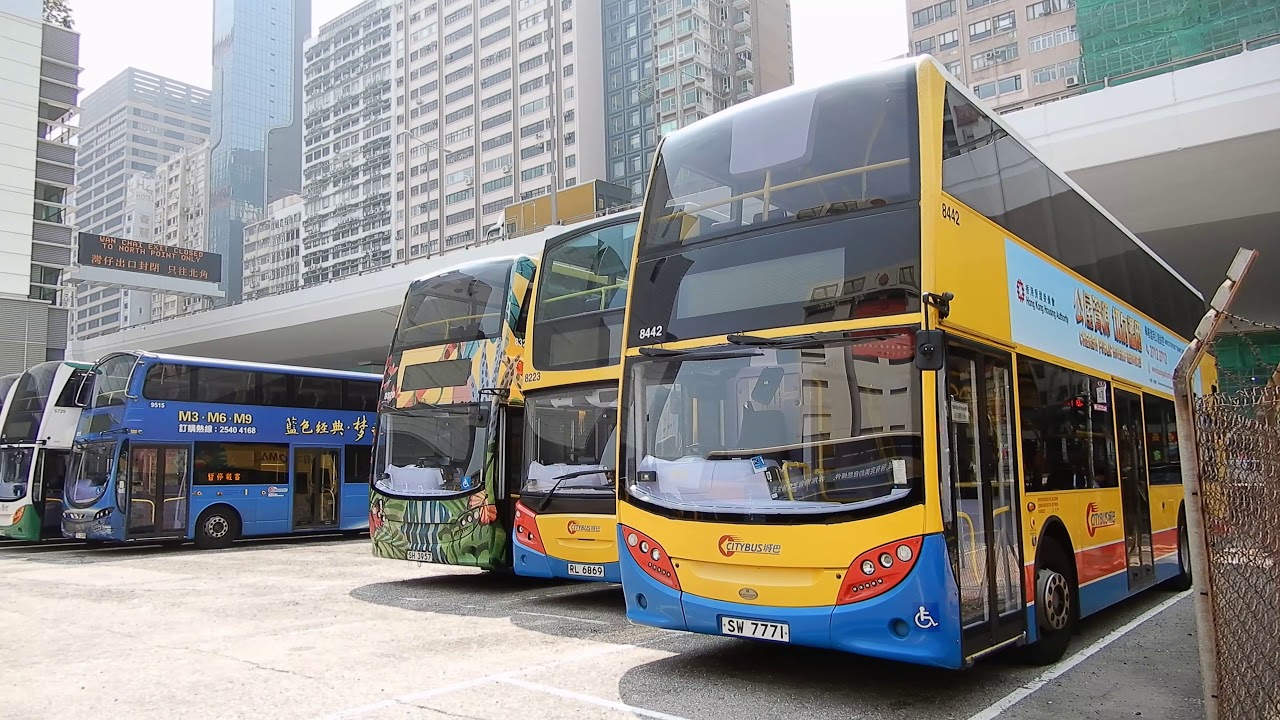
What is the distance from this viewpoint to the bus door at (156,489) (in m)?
15.5


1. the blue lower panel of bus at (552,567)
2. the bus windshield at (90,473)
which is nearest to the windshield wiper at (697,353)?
the blue lower panel of bus at (552,567)

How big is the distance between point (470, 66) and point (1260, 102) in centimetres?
7772

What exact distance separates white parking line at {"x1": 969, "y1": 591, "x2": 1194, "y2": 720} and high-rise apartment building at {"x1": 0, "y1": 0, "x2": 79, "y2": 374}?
43.4 m

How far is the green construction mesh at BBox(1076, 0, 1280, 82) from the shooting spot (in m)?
24.3

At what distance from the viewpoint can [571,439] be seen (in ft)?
30.6

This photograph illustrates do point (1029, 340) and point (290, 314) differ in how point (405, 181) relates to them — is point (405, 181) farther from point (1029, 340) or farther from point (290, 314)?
point (1029, 340)

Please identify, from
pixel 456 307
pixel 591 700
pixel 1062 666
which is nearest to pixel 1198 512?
pixel 1062 666

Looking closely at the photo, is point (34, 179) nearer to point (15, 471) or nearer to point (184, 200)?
point (15, 471)

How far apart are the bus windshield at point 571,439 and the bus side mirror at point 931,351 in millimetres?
4408

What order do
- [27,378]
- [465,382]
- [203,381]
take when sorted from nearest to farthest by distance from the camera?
[465,382] < [203,381] < [27,378]

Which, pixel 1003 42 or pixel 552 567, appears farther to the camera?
pixel 1003 42

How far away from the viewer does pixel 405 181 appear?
8794 centimetres

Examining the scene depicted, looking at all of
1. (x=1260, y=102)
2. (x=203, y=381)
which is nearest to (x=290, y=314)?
(x=203, y=381)

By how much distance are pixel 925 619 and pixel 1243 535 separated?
1.51 meters
